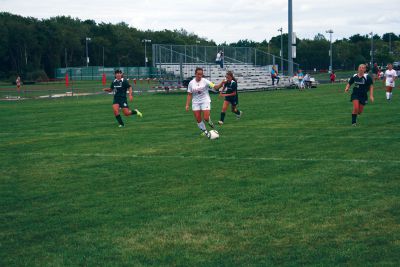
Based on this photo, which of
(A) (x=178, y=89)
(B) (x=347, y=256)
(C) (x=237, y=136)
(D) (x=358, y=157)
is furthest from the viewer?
(A) (x=178, y=89)

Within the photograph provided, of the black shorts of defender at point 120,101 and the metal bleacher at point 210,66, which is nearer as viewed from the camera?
the black shorts of defender at point 120,101

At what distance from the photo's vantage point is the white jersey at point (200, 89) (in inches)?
638

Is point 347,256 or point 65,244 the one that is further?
point 65,244

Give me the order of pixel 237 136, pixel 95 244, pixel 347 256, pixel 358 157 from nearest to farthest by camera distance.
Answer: pixel 347 256, pixel 95 244, pixel 358 157, pixel 237 136

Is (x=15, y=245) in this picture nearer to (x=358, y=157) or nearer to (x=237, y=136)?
(x=358, y=157)

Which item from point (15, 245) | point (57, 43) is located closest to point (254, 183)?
point (15, 245)

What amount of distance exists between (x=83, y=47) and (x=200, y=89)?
373 feet

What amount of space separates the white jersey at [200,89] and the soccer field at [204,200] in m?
1.10

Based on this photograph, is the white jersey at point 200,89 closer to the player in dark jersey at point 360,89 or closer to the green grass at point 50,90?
the player in dark jersey at point 360,89

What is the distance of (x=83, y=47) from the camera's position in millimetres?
125438

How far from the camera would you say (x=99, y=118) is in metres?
24.3

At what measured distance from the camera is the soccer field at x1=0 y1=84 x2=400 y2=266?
6141mm

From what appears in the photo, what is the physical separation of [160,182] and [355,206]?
3495 mm

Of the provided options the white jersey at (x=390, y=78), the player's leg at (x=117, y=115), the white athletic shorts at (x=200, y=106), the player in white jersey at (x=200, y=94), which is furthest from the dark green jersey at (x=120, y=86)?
the white jersey at (x=390, y=78)
